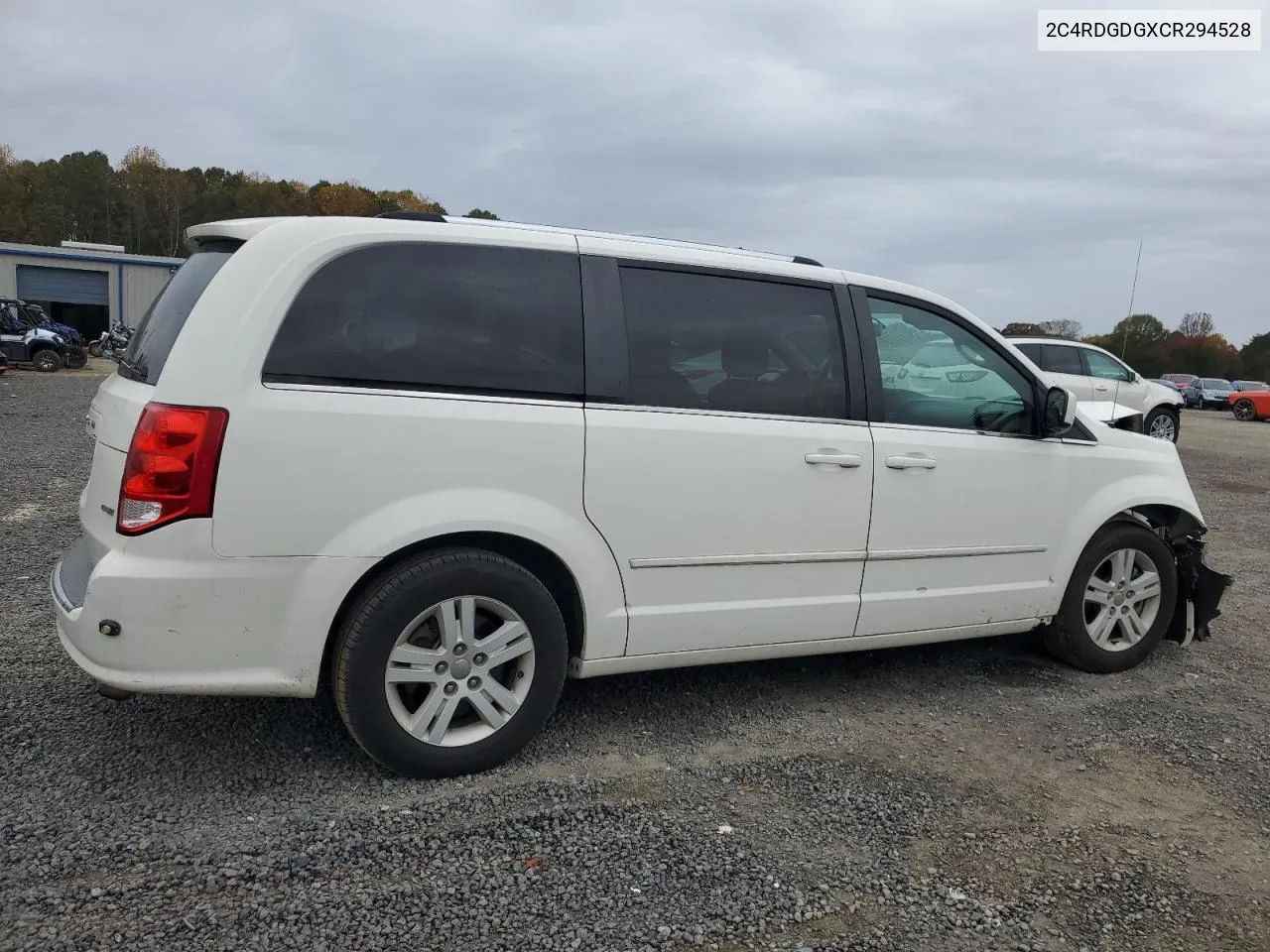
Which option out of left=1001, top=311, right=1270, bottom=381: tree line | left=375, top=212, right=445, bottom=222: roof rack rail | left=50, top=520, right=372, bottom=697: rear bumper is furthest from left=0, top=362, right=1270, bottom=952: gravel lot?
left=1001, top=311, right=1270, bottom=381: tree line

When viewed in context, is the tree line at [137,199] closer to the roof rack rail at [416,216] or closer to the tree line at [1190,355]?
the tree line at [1190,355]

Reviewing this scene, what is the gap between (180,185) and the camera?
7719 centimetres

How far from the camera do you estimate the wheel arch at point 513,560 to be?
3100 millimetres

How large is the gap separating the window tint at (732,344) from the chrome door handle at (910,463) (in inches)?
11.3

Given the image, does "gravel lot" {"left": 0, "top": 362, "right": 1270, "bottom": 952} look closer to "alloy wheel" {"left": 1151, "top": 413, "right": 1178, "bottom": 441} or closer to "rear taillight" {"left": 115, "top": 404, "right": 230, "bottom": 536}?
"rear taillight" {"left": 115, "top": 404, "right": 230, "bottom": 536}

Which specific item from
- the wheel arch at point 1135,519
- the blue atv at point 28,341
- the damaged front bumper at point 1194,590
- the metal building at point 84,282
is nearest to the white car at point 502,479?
the wheel arch at point 1135,519

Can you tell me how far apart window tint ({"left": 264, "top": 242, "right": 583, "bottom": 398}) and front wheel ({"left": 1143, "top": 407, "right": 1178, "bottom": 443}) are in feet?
52.8

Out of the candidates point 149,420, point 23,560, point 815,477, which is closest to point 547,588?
point 815,477

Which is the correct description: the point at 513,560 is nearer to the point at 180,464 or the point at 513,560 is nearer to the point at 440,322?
the point at 440,322

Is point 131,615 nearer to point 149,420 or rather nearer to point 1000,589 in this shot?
point 149,420

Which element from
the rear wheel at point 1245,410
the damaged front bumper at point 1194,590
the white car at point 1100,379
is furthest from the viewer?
the rear wheel at point 1245,410

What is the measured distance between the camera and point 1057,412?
432 centimetres

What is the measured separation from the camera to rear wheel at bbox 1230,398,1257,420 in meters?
29.1

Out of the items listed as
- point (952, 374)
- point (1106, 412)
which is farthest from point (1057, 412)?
point (1106, 412)
